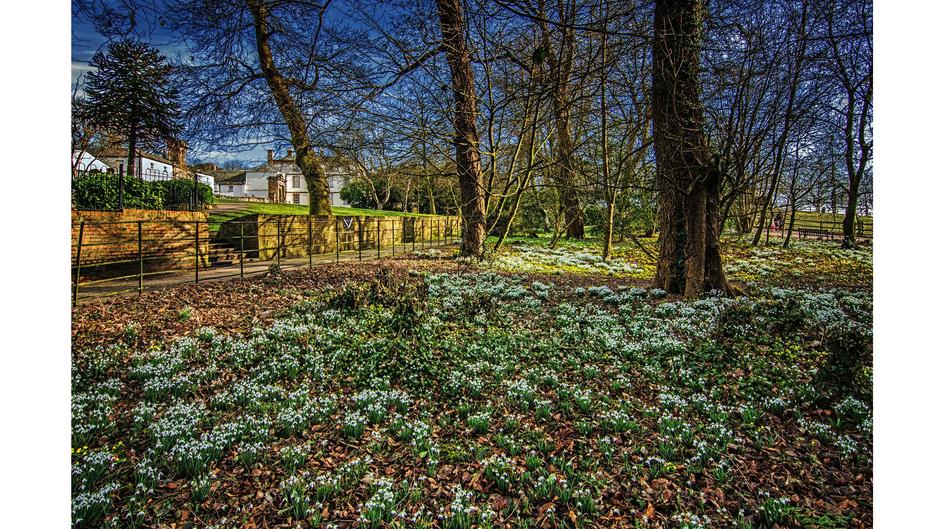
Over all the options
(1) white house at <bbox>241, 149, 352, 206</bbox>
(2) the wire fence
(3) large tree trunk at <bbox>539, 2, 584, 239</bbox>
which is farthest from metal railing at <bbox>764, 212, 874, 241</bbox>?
(1) white house at <bbox>241, 149, 352, 206</bbox>

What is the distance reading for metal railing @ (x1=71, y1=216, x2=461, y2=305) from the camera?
20.9 feet

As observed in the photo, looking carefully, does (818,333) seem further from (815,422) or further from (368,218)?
(368,218)

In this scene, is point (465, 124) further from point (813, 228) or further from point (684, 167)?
point (813, 228)

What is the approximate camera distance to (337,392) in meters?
3.54

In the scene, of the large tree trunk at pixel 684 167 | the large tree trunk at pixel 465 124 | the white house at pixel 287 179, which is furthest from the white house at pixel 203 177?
the large tree trunk at pixel 684 167

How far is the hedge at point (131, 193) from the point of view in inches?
261

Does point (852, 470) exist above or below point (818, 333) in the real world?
below

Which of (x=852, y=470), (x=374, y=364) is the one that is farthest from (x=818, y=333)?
(x=374, y=364)

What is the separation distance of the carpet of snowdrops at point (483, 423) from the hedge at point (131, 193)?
147 inches

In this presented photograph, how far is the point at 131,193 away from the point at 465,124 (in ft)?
24.3

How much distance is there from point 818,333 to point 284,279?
7661mm

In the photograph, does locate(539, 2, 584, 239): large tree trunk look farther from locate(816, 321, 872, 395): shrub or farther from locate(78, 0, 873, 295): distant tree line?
locate(816, 321, 872, 395): shrub

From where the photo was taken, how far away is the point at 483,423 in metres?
2.95

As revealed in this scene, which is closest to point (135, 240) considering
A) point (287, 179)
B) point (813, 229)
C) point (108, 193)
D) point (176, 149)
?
point (108, 193)
